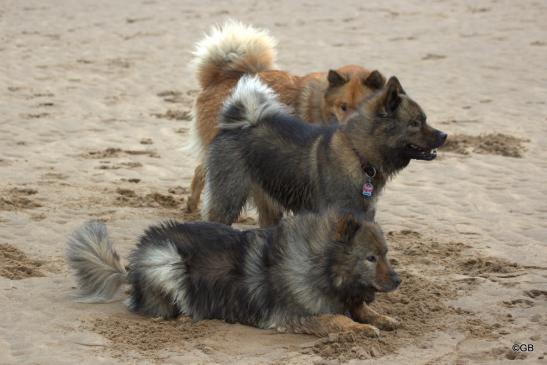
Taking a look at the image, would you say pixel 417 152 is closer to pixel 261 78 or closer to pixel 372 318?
pixel 372 318

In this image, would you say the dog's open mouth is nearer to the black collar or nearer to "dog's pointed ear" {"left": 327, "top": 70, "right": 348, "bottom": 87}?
the black collar

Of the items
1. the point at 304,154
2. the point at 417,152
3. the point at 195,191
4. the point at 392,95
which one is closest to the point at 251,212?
the point at 195,191

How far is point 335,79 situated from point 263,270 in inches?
A: 96.5

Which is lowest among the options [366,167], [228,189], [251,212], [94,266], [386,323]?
[251,212]

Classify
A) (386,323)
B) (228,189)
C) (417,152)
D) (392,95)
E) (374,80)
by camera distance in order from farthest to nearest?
(374,80)
(228,189)
(417,152)
(392,95)
(386,323)

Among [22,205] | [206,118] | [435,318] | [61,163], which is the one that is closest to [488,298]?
[435,318]

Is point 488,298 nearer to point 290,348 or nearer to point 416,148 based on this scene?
point 416,148

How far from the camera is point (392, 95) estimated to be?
614 cm

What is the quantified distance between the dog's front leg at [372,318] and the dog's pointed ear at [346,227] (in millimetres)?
429

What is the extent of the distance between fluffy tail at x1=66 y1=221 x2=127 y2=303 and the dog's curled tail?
8.08 ft

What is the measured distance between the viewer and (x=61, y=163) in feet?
30.2

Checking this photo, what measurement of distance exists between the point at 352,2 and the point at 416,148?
1121 cm

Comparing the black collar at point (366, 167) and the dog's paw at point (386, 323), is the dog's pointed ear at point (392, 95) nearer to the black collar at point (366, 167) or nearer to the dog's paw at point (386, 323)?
the black collar at point (366, 167)

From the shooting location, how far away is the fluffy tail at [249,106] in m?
6.73
